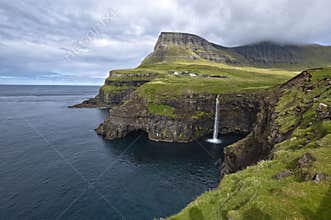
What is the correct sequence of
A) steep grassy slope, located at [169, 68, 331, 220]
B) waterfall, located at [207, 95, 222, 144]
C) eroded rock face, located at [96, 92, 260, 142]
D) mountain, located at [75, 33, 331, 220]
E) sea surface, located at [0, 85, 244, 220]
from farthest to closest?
1. eroded rock face, located at [96, 92, 260, 142]
2. waterfall, located at [207, 95, 222, 144]
3. sea surface, located at [0, 85, 244, 220]
4. mountain, located at [75, 33, 331, 220]
5. steep grassy slope, located at [169, 68, 331, 220]

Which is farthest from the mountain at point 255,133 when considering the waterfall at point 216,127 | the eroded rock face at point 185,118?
the waterfall at point 216,127

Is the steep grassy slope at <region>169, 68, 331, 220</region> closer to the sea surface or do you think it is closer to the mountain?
the mountain

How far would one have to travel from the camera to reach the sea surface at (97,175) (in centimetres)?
4434

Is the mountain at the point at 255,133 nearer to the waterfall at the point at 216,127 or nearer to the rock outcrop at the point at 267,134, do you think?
the rock outcrop at the point at 267,134

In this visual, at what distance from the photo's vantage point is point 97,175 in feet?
195

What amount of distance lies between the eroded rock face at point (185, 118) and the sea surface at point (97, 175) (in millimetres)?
7486

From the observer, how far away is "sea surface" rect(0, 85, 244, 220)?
44.3 m

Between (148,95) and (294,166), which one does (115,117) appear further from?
(294,166)

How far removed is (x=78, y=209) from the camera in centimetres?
4388

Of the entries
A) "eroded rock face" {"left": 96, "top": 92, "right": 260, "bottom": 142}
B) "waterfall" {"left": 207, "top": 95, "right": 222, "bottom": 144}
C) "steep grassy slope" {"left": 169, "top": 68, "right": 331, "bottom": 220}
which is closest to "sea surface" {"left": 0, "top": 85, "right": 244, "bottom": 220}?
"waterfall" {"left": 207, "top": 95, "right": 222, "bottom": 144}

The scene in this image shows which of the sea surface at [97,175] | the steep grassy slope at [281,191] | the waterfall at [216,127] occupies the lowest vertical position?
the sea surface at [97,175]

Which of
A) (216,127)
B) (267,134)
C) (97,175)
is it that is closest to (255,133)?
(267,134)

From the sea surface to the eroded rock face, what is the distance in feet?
24.6

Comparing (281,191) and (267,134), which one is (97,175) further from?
(281,191)
